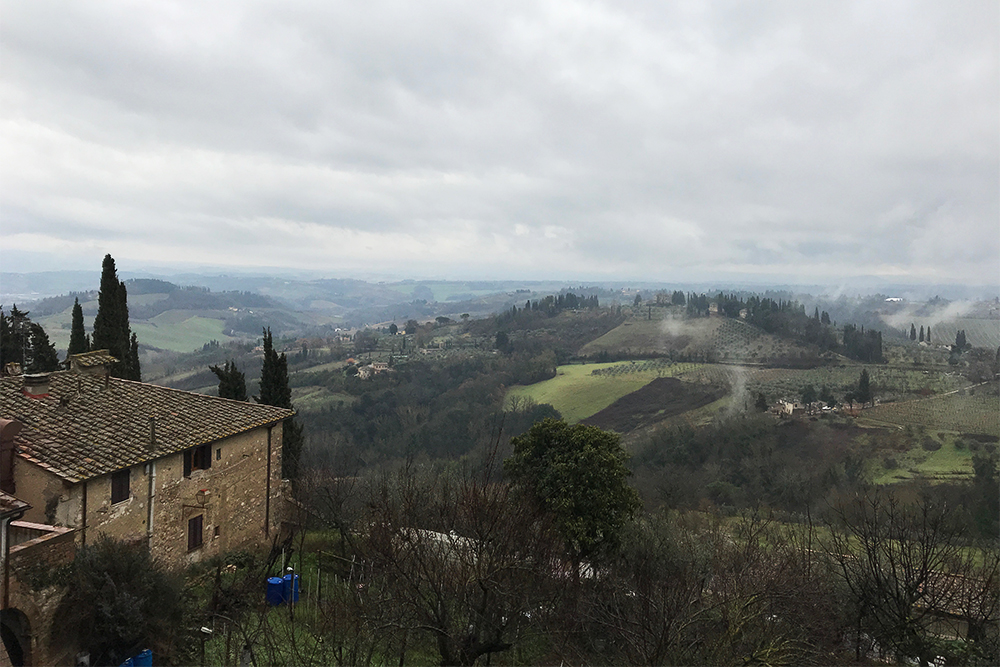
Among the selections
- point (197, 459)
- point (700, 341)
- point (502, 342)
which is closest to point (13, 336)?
point (197, 459)

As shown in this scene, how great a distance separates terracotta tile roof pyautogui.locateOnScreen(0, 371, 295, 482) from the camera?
11875 millimetres

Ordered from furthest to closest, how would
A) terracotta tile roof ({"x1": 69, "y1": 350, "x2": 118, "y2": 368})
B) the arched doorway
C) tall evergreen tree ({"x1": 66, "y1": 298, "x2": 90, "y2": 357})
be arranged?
1. tall evergreen tree ({"x1": 66, "y1": 298, "x2": 90, "y2": 357})
2. terracotta tile roof ({"x1": 69, "y1": 350, "x2": 118, "y2": 368})
3. the arched doorway

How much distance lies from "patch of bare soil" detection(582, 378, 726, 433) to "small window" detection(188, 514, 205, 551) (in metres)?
60.4

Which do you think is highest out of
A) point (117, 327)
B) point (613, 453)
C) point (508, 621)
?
point (117, 327)

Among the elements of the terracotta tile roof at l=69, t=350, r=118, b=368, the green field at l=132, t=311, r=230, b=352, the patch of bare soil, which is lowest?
the green field at l=132, t=311, r=230, b=352

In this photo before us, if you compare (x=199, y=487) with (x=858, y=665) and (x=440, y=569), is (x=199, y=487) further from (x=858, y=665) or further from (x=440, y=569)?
(x=858, y=665)

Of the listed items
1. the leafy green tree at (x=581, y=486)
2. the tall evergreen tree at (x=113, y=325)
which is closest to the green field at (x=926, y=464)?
the leafy green tree at (x=581, y=486)

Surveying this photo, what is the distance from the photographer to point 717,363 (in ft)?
334

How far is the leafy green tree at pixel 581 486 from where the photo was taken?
16.8m

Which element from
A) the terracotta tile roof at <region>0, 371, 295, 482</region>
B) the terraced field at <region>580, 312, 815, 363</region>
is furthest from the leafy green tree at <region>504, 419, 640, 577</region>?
the terraced field at <region>580, 312, 815, 363</region>

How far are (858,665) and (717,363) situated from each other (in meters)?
93.4

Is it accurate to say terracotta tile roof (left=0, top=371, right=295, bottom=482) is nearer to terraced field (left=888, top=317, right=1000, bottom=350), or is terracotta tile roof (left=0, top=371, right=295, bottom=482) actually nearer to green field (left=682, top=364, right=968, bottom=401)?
green field (left=682, top=364, right=968, bottom=401)

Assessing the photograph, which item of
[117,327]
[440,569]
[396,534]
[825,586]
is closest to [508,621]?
[440,569]

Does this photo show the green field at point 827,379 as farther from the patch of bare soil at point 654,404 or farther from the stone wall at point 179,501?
the stone wall at point 179,501
